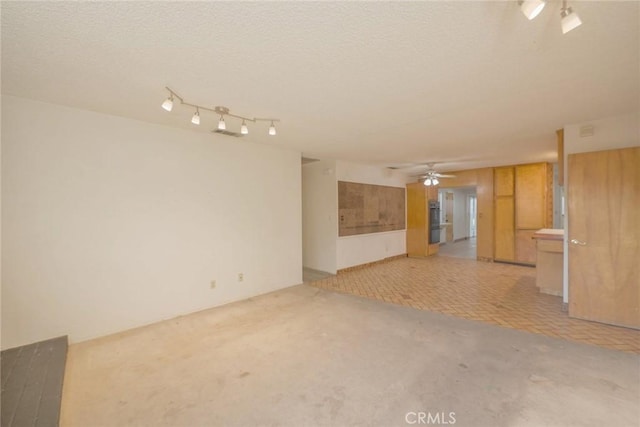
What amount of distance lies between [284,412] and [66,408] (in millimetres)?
1555

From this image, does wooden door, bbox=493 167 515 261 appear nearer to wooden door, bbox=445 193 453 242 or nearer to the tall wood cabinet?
the tall wood cabinet

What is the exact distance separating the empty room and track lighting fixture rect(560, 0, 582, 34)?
1 centimetres

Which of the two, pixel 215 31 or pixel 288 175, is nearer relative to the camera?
pixel 215 31

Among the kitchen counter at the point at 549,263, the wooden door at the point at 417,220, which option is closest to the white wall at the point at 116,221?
the kitchen counter at the point at 549,263

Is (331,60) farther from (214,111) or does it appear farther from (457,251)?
(457,251)

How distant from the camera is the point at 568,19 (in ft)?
4.29

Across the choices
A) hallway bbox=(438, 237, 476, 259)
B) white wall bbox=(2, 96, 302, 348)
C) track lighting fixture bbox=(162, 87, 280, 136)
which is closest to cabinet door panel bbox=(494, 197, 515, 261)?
hallway bbox=(438, 237, 476, 259)

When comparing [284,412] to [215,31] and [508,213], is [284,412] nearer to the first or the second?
[215,31]

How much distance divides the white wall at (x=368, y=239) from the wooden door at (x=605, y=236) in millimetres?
3612

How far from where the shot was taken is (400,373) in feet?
7.34

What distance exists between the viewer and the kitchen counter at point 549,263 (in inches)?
159

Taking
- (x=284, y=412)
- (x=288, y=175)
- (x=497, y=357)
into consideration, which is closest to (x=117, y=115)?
(x=288, y=175)

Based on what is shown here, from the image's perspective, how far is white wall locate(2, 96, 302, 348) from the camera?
2.53 meters

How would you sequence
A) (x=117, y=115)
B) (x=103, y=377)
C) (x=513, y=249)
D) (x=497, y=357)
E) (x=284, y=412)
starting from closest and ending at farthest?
(x=284, y=412) → (x=103, y=377) → (x=497, y=357) → (x=117, y=115) → (x=513, y=249)
